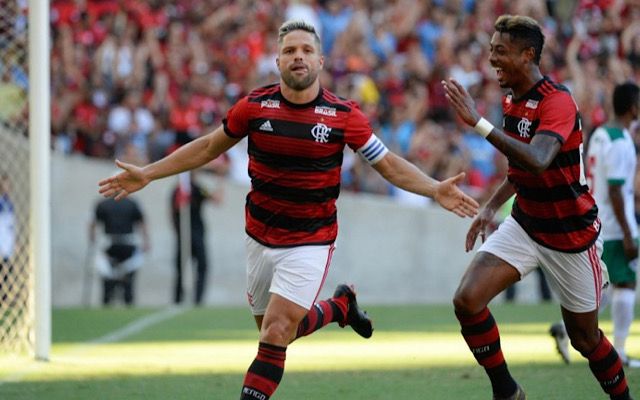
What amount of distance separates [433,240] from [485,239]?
47.7 ft

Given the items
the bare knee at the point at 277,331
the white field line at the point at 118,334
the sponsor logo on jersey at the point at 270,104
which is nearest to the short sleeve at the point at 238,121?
the sponsor logo on jersey at the point at 270,104

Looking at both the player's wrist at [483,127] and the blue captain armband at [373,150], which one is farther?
the blue captain armband at [373,150]

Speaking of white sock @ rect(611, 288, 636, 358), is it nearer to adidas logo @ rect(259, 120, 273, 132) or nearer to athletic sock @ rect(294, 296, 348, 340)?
athletic sock @ rect(294, 296, 348, 340)

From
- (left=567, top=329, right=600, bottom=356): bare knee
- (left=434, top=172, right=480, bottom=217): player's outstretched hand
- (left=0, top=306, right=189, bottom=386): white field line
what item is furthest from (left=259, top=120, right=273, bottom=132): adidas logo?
(left=0, top=306, right=189, bottom=386): white field line

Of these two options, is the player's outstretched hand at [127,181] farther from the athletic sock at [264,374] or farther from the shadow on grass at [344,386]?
the shadow on grass at [344,386]

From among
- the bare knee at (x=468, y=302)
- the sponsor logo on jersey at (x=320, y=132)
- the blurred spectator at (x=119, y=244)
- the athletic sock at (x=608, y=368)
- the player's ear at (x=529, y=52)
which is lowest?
the blurred spectator at (x=119, y=244)

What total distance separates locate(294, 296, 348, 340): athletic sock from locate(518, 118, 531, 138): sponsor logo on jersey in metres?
1.81

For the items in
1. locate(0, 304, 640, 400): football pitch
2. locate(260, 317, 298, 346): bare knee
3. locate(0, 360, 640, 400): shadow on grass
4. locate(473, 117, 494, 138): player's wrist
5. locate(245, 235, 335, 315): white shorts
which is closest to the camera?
locate(473, 117, 494, 138): player's wrist

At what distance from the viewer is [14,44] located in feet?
42.4

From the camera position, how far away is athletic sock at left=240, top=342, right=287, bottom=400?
23.8 ft

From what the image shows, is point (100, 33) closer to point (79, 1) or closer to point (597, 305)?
point (79, 1)

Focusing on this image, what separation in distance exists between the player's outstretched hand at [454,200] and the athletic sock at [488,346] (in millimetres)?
664

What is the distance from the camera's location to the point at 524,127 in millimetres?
7777

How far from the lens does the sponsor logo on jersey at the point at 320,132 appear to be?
7664 millimetres
